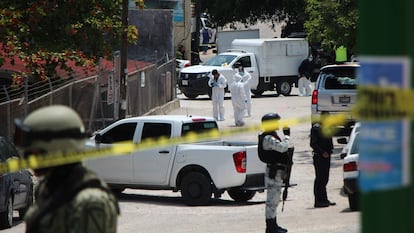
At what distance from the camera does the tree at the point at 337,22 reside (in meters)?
24.4

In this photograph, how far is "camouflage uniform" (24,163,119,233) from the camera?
3.89 m

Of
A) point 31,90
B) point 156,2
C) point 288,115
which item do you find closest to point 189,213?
point 31,90

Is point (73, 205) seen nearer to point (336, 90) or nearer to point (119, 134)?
point (119, 134)

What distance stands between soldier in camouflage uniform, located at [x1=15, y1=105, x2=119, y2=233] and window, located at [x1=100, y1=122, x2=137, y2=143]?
14.3 metres

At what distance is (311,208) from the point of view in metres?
Result: 17.1

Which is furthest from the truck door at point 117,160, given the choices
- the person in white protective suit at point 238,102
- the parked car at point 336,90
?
the person in white protective suit at point 238,102

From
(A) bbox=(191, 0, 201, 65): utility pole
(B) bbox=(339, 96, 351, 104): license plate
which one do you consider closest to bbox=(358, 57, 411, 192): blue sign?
(B) bbox=(339, 96, 351, 104): license plate

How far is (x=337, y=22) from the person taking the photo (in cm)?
2469

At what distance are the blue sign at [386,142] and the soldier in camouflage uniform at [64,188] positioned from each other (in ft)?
4.95

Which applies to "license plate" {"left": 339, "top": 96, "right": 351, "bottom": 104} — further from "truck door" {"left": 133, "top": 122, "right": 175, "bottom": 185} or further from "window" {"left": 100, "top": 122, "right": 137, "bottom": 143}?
"window" {"left": 100, "top": 122, "right": 137, "bottom": 143}

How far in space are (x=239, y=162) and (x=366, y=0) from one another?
583 inches

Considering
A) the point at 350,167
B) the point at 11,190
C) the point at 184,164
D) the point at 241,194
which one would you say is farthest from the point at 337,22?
the point at 11,190

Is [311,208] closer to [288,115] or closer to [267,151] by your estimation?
[267,151]

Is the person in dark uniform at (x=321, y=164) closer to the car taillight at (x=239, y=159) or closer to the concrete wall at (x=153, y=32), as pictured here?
the car taillight at (x=239, y=159)
